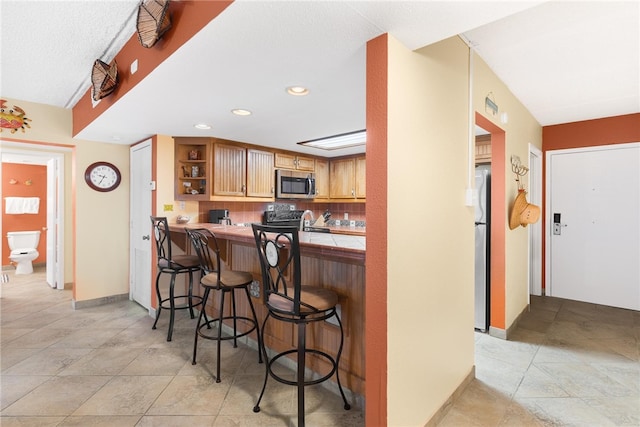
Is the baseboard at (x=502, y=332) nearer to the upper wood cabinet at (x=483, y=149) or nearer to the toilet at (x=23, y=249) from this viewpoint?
the upper wood cabinet at (x=483, y=149)

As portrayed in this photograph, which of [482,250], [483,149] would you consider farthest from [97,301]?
[483,149]

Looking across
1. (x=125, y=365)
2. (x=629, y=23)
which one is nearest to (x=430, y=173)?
(x=629, y=23)

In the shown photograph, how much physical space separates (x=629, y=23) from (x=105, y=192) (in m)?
5.11

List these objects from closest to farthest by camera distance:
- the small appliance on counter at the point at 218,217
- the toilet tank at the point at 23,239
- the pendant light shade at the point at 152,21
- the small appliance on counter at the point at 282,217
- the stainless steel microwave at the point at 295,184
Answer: the pendant light shade at the point at 152,21, the small appliance on counter at the point at 218,217, the stainless steel microwave at the point at 295,184, the small appliance on counter at the point at 282,217, the toilet tank at the point at 23,239

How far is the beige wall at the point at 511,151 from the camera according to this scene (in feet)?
7.79

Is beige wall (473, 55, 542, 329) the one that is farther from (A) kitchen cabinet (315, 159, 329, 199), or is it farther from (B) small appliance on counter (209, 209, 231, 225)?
(B) small appliance on counter (209, 209, 231, 225)

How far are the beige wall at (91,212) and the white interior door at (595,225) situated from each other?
5.71m

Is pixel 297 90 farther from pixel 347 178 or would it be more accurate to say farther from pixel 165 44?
pixel 347 178

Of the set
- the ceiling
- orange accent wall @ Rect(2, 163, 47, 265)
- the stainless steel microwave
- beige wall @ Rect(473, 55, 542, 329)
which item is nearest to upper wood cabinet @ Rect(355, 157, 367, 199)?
the stainless steel microwave

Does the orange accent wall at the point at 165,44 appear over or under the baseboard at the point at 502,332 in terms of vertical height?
over

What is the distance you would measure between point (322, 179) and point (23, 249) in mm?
5450

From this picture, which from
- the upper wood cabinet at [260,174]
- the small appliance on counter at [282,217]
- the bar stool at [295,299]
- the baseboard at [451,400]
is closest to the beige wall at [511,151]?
the baseboard at [451,400]

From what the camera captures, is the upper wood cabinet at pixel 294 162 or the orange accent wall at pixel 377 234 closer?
the orange accent wall at pixel 377 234

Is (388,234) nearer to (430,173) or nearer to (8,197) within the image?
(430,173)
